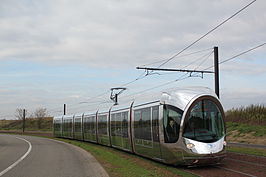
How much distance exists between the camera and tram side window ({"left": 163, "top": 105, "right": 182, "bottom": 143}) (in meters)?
13.8

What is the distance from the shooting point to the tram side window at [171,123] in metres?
13.8

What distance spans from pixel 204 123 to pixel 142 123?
13.7 feet

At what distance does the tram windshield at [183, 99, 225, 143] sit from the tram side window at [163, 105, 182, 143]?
38 cm

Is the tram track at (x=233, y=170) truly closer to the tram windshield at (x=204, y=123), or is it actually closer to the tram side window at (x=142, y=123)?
the tram windshield at (x=204, y=123)

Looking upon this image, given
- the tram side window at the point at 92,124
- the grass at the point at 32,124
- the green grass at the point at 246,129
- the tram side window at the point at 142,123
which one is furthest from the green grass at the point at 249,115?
the grass at the point at 32,124

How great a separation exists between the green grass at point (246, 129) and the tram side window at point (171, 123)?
22.2 metres

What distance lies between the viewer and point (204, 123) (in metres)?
13.8

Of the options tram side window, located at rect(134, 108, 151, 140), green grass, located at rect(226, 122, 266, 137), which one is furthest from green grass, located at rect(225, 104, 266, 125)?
tram side window, located at rect(134, 108, 151, 140)

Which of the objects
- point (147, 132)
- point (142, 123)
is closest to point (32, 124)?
point (142, 123)

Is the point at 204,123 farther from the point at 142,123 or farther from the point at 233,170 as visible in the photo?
the point at 142,123

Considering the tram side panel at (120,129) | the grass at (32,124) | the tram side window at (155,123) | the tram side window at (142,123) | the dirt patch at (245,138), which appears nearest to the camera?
the tram side window at (155,123)

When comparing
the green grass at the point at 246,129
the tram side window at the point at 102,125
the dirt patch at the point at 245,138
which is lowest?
the dirt patch at the point at 245,138

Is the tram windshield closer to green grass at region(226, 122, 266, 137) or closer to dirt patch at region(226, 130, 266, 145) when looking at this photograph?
dirt patch at region(226, 130, 266, 145)

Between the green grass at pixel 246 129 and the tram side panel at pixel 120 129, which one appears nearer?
the tram side panel at pixel 120 129
